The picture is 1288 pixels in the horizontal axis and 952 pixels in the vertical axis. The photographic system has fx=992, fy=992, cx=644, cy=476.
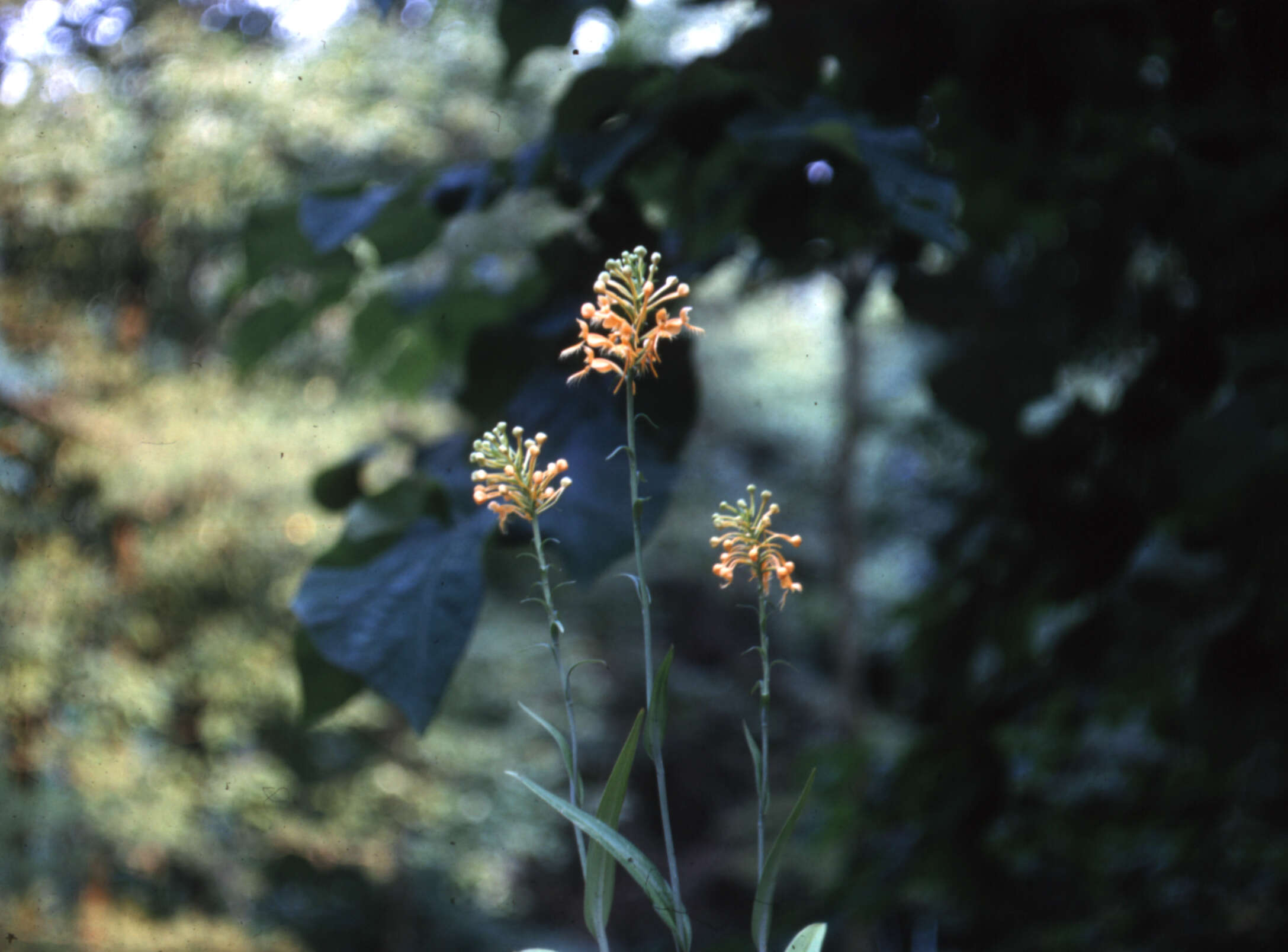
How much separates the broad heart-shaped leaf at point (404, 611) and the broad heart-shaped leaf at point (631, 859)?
0.61 feet

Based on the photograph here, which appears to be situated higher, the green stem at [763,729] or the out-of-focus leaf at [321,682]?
the out-of-focus leaf at [321,682]

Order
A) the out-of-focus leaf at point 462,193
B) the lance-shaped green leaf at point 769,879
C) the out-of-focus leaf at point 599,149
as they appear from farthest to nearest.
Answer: the out-of-focus leaf at point 462,193, the out-of-focus leaf at point 599,149, the lance-shaped green leaf at point 769,879

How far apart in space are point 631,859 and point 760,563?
2.8 inches

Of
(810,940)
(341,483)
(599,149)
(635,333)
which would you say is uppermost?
(599,149)

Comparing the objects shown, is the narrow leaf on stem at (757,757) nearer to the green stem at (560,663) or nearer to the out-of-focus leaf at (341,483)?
the green stem at (560,663)

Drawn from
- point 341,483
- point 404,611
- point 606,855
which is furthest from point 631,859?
point 341,483

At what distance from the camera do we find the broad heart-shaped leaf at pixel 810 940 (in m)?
0.23

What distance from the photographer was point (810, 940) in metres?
0.23

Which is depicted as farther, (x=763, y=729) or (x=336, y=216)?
(x=336, y=216)

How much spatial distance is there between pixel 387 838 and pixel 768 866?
3.87 metres

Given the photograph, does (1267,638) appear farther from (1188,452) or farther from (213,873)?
(213,873)

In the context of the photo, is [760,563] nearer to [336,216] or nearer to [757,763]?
[757,763]

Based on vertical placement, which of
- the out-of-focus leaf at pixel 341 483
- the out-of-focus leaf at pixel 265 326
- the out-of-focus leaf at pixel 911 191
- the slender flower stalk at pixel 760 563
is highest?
the out-of-focus leaf at pixel 265 326

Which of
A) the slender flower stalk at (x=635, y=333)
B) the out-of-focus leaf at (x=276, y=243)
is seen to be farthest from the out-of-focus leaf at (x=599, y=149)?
the slender flower stalk at (x=635, y=333)
